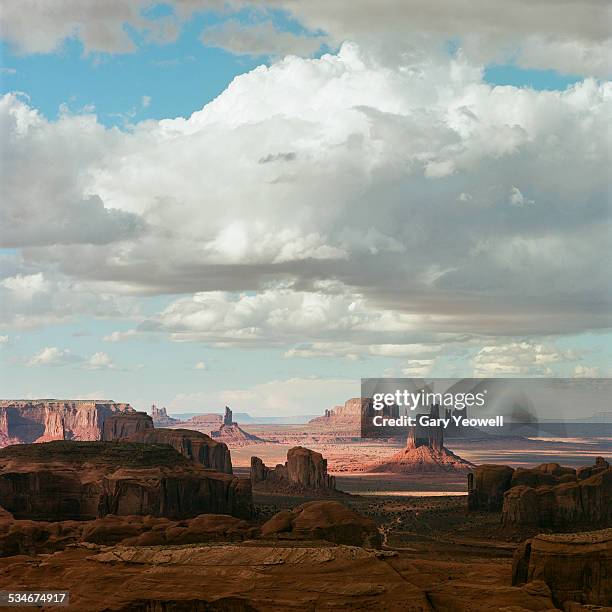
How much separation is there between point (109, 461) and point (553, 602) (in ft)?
406

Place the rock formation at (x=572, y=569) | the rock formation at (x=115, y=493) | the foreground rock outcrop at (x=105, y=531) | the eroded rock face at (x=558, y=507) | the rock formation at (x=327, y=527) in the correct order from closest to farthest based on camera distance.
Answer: the rock formation at (x=572, y=569) → the rock formation at (x=327, y=527) → the foreground rock outcrop at (x=105, y=531) → the rock formation at (x=115, y=493) → the eroded rock face at (x=558, y=507)

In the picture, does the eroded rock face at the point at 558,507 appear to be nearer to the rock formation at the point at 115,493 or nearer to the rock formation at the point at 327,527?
the rock formation at the point at 115,493

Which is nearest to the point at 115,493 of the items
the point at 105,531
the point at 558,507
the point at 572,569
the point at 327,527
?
the point at 105,531

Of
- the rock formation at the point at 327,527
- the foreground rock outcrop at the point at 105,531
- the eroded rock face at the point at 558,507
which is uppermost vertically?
the rock formation at the point at 327,527

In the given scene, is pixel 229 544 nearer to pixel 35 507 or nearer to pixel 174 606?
pixel 174 606

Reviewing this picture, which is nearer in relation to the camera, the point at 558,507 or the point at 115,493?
the point at 115,493

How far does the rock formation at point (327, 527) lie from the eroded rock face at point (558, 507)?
233 ft

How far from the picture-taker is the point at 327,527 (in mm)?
113938

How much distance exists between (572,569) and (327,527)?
3125 cm

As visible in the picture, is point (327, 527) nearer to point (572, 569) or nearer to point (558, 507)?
point (572, 569)

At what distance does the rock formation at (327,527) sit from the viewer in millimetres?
113269

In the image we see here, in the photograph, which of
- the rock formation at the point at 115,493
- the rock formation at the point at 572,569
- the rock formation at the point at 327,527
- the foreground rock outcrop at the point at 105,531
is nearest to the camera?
the rock formation at the point at 572,569

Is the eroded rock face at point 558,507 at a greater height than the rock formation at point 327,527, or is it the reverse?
the rock formation at point 327,527

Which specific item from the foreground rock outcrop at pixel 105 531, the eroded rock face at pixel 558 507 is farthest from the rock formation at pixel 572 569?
the eroded rock face at pixel 558 507
